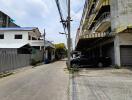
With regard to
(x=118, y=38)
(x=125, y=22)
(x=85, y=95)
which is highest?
(x=125, y=22)

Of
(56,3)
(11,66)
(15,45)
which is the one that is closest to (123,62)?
(11,66)

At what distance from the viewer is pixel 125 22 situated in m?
28.7

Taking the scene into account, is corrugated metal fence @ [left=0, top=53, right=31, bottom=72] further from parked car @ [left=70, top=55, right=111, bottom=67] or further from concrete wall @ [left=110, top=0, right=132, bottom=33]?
concrete wall @ [left=110, top=0, right=132, bottom=33]

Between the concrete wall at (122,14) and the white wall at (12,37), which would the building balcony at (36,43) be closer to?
the white wall at (12,37)

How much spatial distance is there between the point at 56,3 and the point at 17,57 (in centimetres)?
1592

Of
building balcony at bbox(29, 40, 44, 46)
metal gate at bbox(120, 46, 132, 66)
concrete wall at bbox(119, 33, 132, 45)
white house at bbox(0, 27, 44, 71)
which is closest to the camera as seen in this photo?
concrete wall at bbox(119, 33, 132, 45)

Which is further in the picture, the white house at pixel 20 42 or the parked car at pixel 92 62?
the white house at pixel 20 42

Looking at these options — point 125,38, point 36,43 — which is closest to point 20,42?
point 36,43

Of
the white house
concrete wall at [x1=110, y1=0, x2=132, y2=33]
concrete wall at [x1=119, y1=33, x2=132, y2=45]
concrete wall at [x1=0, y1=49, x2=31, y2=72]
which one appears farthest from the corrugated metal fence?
concrete wall at [x1=119, y1=33, x2=132, y2=45]

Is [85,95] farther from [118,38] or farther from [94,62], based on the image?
[94,62]

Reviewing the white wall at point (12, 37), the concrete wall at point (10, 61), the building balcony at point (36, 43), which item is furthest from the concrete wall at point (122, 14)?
the building balcony at point (36, 43)

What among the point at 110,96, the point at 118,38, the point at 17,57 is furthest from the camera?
the point at 17,57

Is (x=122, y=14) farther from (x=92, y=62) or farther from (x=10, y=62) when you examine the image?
(x=10, y=62)

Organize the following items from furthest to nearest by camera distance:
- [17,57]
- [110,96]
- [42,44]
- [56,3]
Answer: [42,44], [17,57], [56,3], [110,96]
